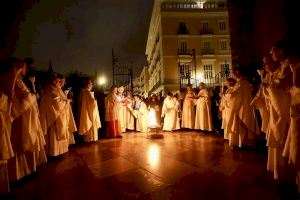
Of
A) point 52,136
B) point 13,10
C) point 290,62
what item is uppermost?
point 13,10

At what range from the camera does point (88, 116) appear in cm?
702

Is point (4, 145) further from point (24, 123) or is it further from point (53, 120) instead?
point (53, 120)

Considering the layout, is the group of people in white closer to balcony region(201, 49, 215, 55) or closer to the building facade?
the building facade

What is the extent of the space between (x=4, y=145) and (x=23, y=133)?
62cm

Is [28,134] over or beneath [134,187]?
over

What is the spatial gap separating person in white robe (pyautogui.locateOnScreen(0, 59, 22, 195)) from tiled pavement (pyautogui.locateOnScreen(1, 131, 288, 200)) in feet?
1.04

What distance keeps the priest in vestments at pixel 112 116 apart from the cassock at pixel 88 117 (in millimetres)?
753

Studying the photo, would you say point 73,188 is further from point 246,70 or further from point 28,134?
point 246,70

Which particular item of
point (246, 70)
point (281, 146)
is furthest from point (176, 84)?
point (281, 146)

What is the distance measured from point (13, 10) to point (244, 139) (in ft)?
27.3

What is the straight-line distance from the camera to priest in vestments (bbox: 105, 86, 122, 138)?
26.2 ft

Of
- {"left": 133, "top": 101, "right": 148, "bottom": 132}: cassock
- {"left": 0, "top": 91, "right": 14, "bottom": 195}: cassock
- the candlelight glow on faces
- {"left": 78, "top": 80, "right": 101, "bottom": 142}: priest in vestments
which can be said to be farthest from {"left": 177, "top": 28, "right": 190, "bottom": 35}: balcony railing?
{"left": 0, "top": 91, "right": 14, "bottom": 195}: cassock

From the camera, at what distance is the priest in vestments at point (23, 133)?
3627mm

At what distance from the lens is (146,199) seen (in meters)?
2.84
